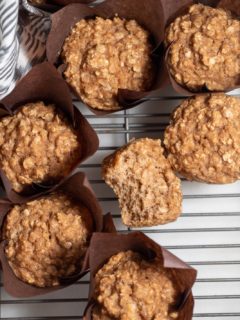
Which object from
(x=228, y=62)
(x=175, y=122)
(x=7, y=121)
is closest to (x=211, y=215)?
(x=175, y=122)

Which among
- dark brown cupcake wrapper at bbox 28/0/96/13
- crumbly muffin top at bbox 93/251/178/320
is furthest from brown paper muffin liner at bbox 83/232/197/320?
dark brown cupcake wrapper at bbox 28/0/96/13

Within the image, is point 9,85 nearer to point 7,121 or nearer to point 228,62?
point 7,121

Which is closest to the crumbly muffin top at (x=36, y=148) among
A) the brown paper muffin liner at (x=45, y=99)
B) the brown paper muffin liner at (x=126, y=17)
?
the brown paper muffin liner at (x=45, y=99)

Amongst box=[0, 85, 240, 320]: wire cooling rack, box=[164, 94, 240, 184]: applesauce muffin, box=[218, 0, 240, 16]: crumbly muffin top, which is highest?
box=[218, 0, 240, 16]: crumbly muffin top

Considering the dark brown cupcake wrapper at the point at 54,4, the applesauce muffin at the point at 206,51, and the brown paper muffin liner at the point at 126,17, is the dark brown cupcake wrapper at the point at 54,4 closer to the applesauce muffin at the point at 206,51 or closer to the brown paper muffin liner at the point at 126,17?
the brown paper muffin liner at the point at 126,17

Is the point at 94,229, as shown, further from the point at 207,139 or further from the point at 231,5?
the point at 231,5

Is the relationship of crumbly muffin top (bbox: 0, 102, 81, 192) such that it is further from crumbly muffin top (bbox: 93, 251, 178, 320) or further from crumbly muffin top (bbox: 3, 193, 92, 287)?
crumbly muffin top (bbox: 93, 251, 178, 320)
